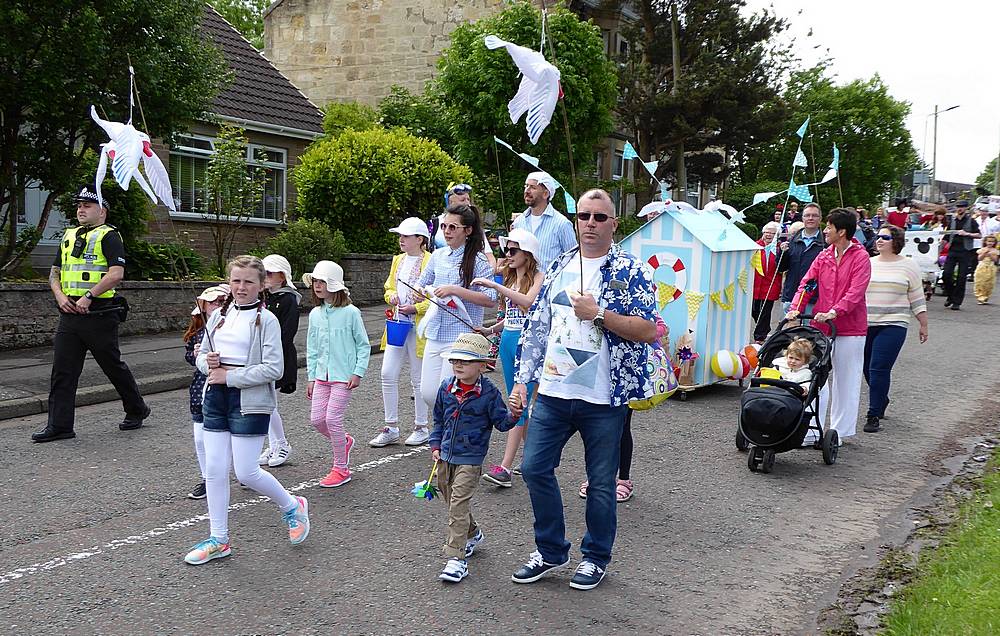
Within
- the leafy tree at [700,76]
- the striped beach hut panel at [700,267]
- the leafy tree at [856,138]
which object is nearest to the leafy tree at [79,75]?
the striped beach hut panel at [700,267]

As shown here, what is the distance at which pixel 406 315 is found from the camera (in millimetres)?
7195

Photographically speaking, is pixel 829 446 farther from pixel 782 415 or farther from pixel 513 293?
pixel 513 293

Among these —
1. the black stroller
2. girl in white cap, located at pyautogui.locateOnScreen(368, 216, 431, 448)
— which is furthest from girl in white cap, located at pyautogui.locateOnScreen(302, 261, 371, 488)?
the black stroller

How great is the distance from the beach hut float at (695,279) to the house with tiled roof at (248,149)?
10.2 meters

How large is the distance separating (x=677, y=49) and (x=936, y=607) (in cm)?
2899

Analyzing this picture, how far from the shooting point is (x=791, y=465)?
722 centimetres

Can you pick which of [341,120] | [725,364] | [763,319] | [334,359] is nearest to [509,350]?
[334,359]

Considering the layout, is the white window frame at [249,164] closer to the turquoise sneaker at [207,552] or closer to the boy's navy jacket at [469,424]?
the turquoise sneaker at [207,552]

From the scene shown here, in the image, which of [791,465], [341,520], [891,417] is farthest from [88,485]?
[891,417]

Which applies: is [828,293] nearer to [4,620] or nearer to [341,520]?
[341,520]

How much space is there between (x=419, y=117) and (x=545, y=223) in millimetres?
19894

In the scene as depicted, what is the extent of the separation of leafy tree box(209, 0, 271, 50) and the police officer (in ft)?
140

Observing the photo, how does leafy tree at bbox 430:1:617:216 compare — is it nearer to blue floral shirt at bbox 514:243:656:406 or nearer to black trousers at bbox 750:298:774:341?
black trousers at bbox 750:298:774:341

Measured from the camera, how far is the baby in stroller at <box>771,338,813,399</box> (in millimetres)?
7012
